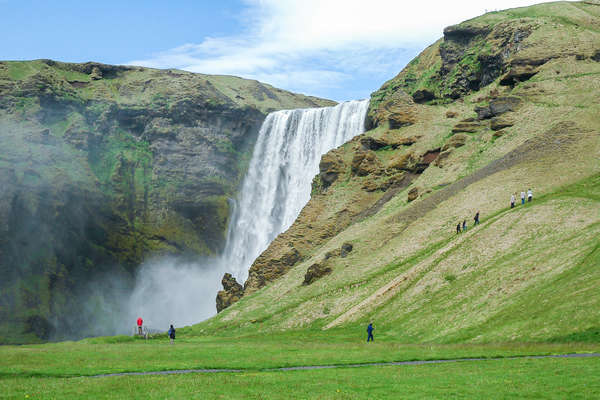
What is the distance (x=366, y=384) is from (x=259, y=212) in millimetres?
112863

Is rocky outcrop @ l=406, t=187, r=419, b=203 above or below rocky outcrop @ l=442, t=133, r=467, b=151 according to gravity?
below

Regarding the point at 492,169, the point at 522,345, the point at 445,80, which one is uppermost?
the point at 445,80

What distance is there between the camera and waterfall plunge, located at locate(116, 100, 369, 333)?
129 m

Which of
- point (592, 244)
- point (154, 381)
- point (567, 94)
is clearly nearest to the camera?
point (154, 381)

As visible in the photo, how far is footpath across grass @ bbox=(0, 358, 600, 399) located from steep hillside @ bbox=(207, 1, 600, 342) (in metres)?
8.91

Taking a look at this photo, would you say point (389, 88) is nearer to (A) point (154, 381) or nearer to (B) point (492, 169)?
(B) point (492, 169)

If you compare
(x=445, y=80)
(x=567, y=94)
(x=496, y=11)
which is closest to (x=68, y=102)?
(x=445, y=80)

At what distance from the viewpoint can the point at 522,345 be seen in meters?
36.8

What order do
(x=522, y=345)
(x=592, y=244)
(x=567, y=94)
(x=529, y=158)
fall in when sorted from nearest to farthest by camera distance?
1. (x=522, y=345)
2. (x=592, y=244)
3. (x=529, y=158)
4. (x=567, y=94)

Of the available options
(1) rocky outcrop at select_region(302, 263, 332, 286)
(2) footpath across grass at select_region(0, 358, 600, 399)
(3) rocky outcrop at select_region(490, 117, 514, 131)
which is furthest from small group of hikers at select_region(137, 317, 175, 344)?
(3) rocky outcrop at select_region(490, 117, 514, 131)

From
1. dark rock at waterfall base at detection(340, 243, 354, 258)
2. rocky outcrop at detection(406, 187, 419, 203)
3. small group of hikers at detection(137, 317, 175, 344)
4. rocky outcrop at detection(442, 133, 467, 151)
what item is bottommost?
small group of hikers at detection(137, 317, 175, 344)

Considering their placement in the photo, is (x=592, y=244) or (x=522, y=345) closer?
(x=522, y=345)

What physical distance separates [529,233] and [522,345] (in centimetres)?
2383

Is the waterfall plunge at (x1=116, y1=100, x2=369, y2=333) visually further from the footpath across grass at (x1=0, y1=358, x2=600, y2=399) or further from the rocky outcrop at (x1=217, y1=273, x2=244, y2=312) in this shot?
the footpath across grass at (x1=0, y1=358, x2=600, y2=399)
